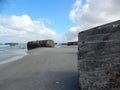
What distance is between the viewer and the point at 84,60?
4.86 metres

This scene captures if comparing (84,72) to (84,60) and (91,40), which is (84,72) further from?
(91,40)

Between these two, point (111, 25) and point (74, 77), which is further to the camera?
point (74, 77)

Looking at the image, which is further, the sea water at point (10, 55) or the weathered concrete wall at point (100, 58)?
the sea water at point (10, 55)

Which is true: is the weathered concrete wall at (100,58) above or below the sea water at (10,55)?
above

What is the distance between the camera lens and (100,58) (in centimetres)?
434

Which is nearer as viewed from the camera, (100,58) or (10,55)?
(100,58)

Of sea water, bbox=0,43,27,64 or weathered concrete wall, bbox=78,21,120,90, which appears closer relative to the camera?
weathered concrete wall, bbox=78,21,120,90

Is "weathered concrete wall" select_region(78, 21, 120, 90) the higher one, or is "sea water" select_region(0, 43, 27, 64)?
"weathered concrete wall" select_region(78, 21, 120, 90)

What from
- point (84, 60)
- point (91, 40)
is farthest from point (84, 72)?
point (91, 40)

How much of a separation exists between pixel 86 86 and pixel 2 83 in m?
3.02

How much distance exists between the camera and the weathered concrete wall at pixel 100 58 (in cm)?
395

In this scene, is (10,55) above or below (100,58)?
below

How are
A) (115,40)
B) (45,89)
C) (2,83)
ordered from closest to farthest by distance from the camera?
(115,40)
(45,89)
(2,83)

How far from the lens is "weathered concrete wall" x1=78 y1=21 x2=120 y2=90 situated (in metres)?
3.95
